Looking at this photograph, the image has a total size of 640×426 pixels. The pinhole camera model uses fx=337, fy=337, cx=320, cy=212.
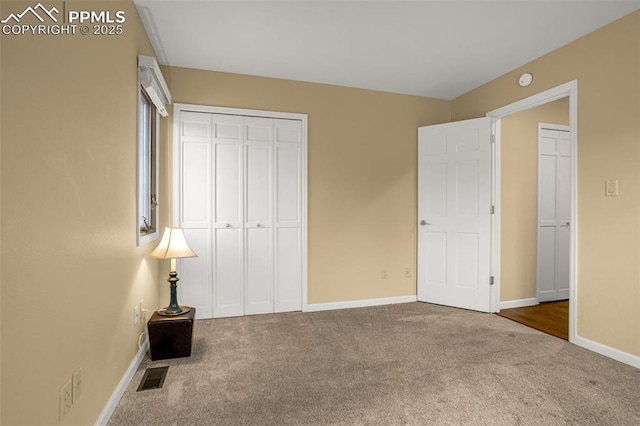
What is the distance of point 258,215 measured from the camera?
11.7ft

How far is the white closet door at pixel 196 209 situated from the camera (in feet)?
11.0

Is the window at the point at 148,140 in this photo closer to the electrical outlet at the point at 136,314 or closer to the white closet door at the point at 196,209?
the white closet door at the point at 196,209

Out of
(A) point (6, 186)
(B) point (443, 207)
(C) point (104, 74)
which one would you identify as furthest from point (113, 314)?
(B) point (443, 207)

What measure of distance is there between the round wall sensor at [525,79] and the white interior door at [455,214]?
47 centimetres

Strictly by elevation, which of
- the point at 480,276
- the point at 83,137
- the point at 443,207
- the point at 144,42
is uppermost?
the point at 144,42

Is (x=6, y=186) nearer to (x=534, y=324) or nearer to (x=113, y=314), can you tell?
(x=113, y=314)

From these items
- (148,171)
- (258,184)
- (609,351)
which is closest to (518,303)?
(609,351)

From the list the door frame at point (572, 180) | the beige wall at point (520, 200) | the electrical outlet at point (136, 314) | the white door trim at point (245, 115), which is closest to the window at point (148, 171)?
the white door trim at point (245, 115)

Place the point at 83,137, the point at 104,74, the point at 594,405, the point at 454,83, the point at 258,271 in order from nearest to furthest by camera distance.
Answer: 1. the point at 83,137
2. the point at 104,74
3. the point at 594,405
4. the point at 258,271
5. the point at 454,83

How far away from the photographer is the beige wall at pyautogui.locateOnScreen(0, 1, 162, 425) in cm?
103

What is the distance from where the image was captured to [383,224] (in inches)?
159

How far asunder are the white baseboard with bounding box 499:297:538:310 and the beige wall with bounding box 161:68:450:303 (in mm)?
1008

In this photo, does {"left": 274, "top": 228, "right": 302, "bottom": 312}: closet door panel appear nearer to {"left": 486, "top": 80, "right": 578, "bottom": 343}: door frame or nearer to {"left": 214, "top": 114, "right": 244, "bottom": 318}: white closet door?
{"left": 214, "top": 114, "right": 244, "bottom": 318}: white closet door

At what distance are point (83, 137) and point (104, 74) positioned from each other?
1.53ft
